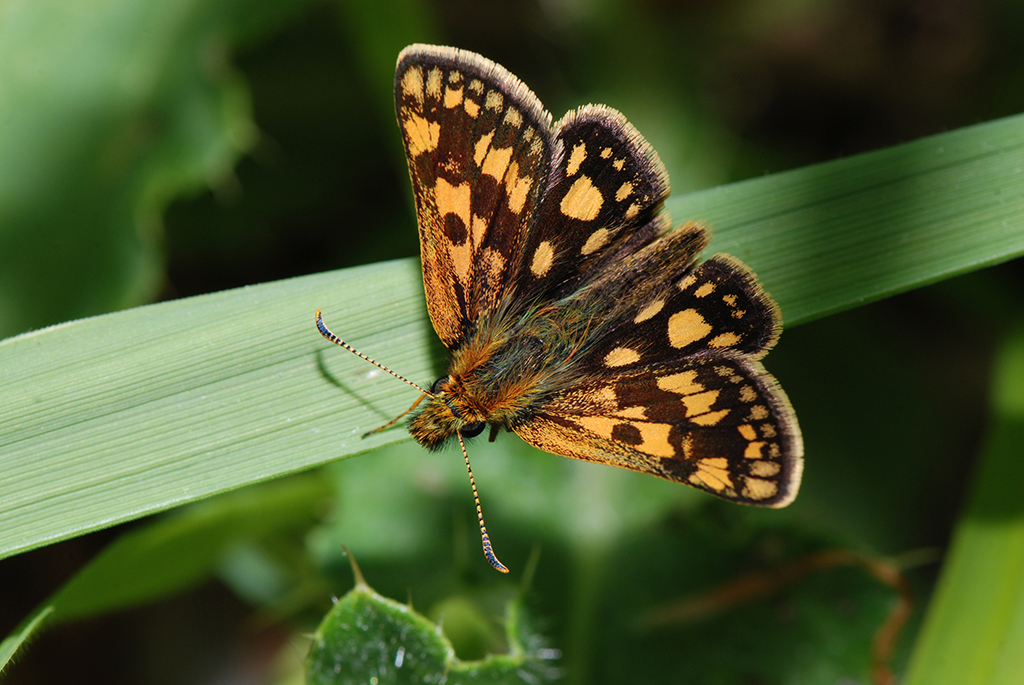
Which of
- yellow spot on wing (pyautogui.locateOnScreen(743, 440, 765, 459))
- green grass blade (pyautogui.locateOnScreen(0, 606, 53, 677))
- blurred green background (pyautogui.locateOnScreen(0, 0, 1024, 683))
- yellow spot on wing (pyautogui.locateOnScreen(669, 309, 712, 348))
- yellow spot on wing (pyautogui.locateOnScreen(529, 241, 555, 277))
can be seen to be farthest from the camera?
blurred green background (pyautogui.locateOnScreen(0, 0, 1024, 683))

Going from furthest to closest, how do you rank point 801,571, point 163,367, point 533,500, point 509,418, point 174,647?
point 174,647 → point 533,500 → point 801,571 → point 509,418 → point 163,367

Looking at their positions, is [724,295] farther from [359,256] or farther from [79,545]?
[79,545]

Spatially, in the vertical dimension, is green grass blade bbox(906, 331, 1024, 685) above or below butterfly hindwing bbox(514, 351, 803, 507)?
below

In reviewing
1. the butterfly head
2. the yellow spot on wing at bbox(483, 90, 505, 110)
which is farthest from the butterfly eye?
the yellow spot on wing at bbox(483, 90, 505, 110)

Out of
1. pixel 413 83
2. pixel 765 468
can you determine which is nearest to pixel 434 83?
pixel 413 83

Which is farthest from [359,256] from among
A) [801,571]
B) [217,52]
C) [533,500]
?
[801,571]

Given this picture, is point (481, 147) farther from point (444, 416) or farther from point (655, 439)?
point (655, 439)

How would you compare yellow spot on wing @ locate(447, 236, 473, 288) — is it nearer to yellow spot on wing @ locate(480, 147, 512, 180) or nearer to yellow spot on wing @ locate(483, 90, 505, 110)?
yellow spot on wing @ locate(480, 147, 512, 180)
